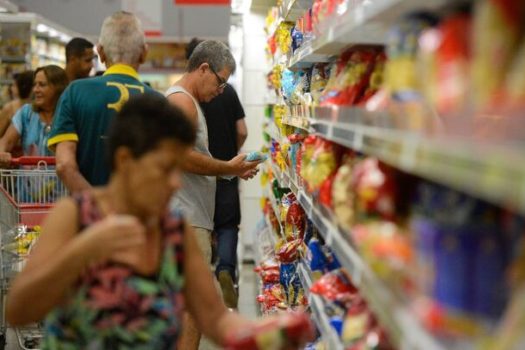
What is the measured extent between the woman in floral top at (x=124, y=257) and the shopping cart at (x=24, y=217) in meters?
2.53

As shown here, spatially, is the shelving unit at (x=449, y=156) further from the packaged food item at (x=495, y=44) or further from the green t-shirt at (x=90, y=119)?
the green t-shirt at (x=90, y=119)

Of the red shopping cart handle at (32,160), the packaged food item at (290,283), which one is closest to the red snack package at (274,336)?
the packaged food item at (290,283)

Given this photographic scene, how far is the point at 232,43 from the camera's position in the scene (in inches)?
440

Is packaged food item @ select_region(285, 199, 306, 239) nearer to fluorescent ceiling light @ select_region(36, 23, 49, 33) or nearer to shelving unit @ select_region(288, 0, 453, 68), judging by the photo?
shelving unit @ select_region(288, 0, 453, 68)

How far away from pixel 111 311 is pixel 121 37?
6.79 ft

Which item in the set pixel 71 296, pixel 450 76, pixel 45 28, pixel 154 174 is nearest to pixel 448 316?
pixel 450 76

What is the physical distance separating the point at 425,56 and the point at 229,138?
4506 mm

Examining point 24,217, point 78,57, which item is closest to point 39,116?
point 78,57

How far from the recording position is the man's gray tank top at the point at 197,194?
15.0ft

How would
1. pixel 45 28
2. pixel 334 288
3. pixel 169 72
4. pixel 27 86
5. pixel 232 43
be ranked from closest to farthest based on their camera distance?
pixel 334 288 → pixel 27 86 → pixel 232 43 → pixel 45 28 → pixel 169 72

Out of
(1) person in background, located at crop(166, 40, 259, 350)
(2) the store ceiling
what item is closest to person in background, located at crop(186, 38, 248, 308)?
(1) person in background, located at crop(166, 40, 259, 350)

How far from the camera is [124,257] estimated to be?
2.17 meters

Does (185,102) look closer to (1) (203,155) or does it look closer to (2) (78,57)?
(1) (203,155)

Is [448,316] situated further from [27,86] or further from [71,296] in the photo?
[27,86]
